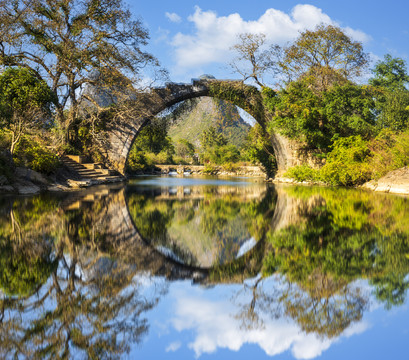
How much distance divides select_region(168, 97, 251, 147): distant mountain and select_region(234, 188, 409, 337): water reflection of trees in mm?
14726

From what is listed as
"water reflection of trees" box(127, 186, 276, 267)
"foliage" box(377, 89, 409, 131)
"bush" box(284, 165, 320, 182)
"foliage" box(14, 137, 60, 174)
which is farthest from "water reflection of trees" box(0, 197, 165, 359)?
"foliage" box(377, 89, 409, 131)

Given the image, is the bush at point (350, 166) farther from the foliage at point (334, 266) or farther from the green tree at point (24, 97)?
the green tree at point (24, 97)

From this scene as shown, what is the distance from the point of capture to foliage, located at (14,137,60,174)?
36.4 feet

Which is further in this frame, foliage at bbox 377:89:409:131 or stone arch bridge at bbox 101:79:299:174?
foliage at bbox 377:89:409:131

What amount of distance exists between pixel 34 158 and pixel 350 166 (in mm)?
11030

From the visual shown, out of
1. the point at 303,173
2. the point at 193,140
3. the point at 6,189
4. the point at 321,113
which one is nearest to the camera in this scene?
the point at 6,189

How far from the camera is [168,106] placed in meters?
20.0

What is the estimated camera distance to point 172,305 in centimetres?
212

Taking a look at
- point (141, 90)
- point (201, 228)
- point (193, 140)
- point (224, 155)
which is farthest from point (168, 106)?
point (193, 140)

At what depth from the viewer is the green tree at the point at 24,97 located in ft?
36.7

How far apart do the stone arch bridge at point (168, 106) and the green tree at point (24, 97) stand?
464 cm

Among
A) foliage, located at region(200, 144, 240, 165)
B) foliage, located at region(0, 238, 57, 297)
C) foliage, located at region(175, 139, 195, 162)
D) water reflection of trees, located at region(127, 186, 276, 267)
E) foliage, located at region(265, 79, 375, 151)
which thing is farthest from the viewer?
foliage, located at region(175, 139, 195, 162)

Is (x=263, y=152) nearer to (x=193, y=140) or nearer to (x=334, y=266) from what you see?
(x=334, y=266)

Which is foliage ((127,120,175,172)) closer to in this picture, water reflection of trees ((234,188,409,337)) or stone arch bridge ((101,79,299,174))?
stone arch bridge ((101,79,299,174))
